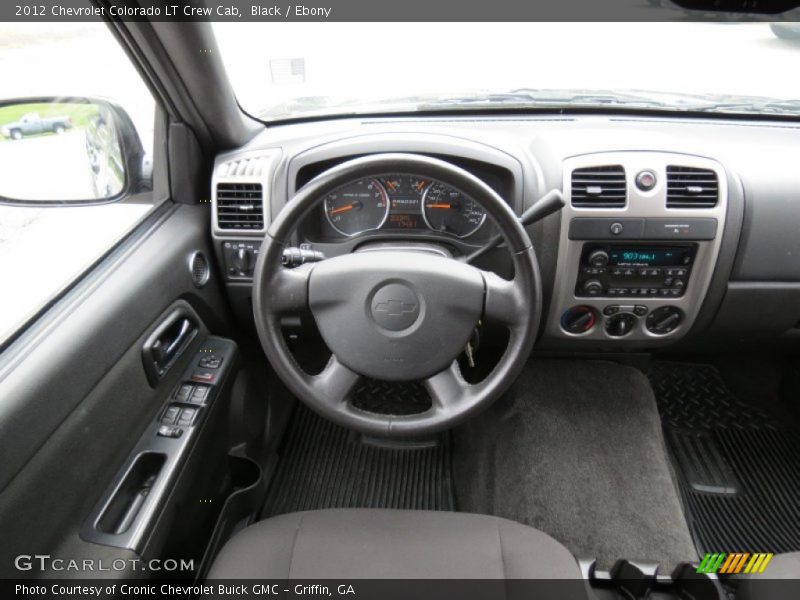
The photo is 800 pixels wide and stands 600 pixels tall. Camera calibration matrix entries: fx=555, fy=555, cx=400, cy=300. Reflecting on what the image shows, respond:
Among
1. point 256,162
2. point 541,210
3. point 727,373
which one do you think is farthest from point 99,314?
point 727,373

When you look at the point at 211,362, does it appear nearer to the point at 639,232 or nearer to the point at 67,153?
the point at 67,153

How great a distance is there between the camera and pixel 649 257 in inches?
63.4

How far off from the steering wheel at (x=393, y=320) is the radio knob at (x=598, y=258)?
0.53 meters

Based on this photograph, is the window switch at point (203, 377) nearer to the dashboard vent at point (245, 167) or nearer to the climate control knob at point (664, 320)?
the dashboard vent at point (245, 167)

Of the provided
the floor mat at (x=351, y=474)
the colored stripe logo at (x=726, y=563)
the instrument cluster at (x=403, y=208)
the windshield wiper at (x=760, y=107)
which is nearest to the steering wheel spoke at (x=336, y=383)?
the instrument cluster at (x=403, y=208)

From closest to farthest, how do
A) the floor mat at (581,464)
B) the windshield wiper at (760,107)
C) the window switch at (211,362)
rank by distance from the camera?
the window switch at (211,362) → the floor mat at (581,464) → the windshield wiper at (760,107)

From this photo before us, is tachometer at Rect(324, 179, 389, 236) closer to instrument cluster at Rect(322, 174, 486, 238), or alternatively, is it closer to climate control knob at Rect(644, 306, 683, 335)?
instrument cluster at Rect(322, 174, 486, 238)

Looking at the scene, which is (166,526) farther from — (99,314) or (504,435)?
(504,435)

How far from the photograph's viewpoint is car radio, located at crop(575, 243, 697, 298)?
5.25ft

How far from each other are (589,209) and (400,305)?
0.70 meters

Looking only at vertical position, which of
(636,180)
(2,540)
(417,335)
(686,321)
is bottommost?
(686,321)

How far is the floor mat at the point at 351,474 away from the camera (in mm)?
1880

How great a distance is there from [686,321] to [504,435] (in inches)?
29.0

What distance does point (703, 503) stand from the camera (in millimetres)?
1884
